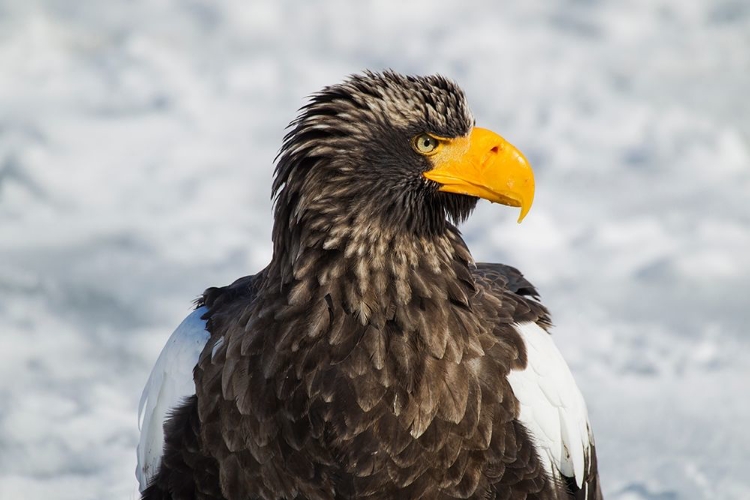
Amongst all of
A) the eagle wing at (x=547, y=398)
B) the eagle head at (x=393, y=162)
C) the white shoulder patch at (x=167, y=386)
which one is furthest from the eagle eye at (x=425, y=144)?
the white shoulder patch at (x=167, y=386)

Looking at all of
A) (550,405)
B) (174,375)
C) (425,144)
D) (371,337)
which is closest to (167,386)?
(174,375)

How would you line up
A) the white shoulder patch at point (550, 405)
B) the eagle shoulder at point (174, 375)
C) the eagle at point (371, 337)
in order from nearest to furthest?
the eagle at point (371, 337)
the white shoulder patch at point (550, 405)
the eagle shoulder at point (174, 375)

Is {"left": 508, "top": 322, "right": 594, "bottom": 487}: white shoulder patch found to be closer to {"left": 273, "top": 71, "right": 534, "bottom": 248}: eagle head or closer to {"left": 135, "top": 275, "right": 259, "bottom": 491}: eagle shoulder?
{"left": 273, "top": 71, "right": 534, "bottom": 248}: eagle head

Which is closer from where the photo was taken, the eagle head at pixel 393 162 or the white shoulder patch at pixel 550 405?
the eagle head at pixel 393 162

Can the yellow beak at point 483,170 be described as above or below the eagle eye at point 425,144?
below

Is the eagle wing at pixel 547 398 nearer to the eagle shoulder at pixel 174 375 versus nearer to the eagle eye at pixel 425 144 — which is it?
the eagle eye at pixel 425 144

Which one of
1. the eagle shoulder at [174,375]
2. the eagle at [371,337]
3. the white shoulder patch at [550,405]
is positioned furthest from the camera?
the eagle shoulder at [174,375]

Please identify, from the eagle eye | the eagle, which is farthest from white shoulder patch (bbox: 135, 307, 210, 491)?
the eagle eye
